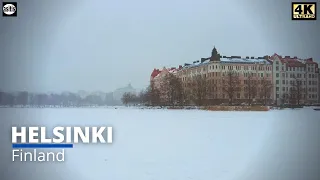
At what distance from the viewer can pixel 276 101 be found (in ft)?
14.1

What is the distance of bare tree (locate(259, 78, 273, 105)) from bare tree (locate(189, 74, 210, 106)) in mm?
488

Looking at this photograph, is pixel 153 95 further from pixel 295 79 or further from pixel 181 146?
pixel 295 79

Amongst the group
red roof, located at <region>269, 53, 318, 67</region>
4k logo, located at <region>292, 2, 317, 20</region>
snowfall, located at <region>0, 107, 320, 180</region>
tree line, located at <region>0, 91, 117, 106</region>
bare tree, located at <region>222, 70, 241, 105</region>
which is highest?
4k logo, located at <region>292, 2, 317, 20</region>

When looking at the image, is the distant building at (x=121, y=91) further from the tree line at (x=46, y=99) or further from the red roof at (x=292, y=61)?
the red roof at (x=292, y=61)

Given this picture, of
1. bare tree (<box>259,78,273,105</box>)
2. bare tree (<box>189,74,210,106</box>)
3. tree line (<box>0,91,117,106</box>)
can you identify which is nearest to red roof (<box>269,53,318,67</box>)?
bare tree (<box>259,78,273,105</box>)

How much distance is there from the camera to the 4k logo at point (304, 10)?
165 inches

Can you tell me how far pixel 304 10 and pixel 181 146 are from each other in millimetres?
1629

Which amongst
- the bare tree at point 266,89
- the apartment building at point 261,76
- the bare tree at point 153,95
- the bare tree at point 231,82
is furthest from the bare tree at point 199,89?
the bare tree at point 266,89

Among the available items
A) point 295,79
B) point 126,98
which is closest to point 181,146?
point 126,98

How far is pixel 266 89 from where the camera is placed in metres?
4.29

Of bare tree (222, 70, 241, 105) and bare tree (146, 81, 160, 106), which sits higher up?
bare tree (222, 70, 241, 105)

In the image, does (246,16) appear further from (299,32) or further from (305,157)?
(305,157)

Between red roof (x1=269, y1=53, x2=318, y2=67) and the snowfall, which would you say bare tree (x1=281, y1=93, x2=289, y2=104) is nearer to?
the snowfall

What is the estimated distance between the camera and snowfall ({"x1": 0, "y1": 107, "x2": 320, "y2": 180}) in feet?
13.3
